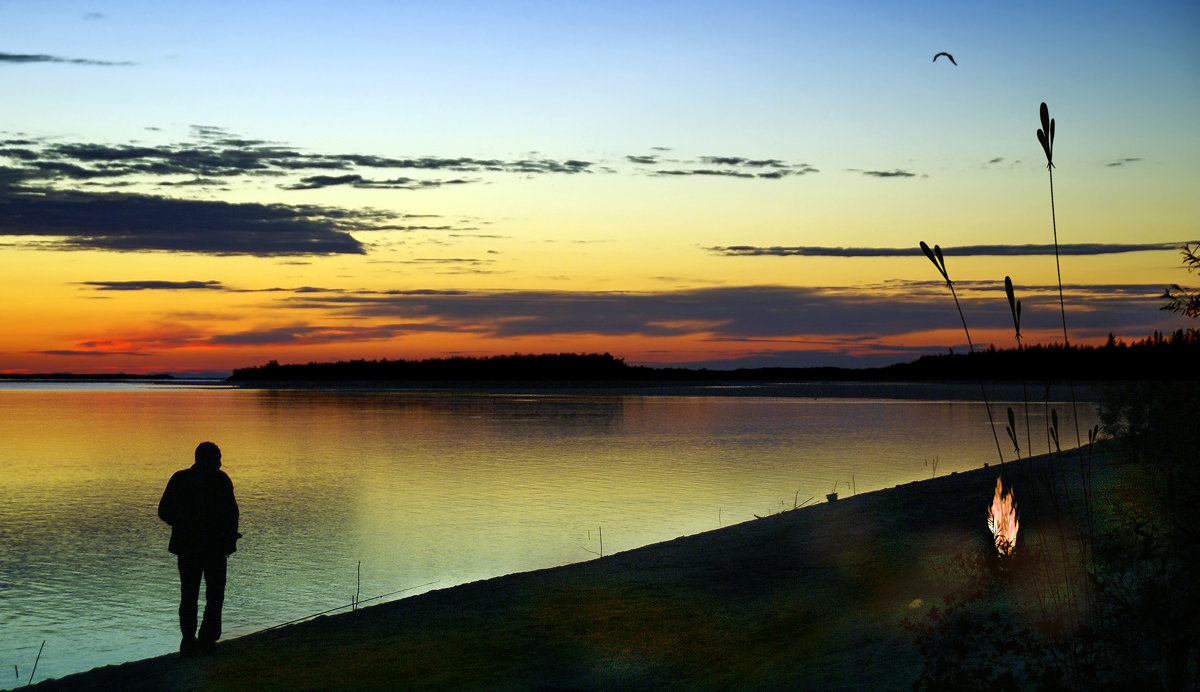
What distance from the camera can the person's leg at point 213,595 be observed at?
10727mm

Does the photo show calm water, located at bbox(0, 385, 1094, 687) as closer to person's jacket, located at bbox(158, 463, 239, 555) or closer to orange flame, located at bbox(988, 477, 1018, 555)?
person's jacket, located at bbox(158, 463, 239, 555)

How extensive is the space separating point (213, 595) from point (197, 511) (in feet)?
3.52

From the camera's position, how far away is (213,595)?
1089 cm

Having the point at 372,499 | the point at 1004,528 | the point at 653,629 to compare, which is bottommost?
the point at 372,499

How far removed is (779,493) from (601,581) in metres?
13.7

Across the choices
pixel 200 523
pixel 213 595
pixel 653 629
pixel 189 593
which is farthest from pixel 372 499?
pixel 653 629

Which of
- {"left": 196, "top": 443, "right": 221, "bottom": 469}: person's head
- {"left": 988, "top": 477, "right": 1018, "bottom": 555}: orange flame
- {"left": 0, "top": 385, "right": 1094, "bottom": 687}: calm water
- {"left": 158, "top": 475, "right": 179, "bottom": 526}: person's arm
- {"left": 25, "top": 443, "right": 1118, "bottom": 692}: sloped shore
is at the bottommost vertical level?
{"left": 0, "top": 385, "right": 1094, "bottom": 687}: calm water

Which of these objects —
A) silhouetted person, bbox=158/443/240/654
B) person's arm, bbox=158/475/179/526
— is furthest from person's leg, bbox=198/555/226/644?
person's arm, bbox=158/475/179/526

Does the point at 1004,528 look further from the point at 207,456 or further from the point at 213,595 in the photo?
the point at 213,595

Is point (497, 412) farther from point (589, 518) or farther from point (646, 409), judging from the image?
point (589, 518)

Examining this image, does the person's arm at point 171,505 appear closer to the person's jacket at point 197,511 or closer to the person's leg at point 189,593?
the person's jacket at point 197,511

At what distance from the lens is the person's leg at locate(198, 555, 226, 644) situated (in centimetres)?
1073

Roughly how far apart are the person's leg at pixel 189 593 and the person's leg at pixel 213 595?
0.10m

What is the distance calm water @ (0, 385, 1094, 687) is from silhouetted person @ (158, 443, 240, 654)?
2235mm
